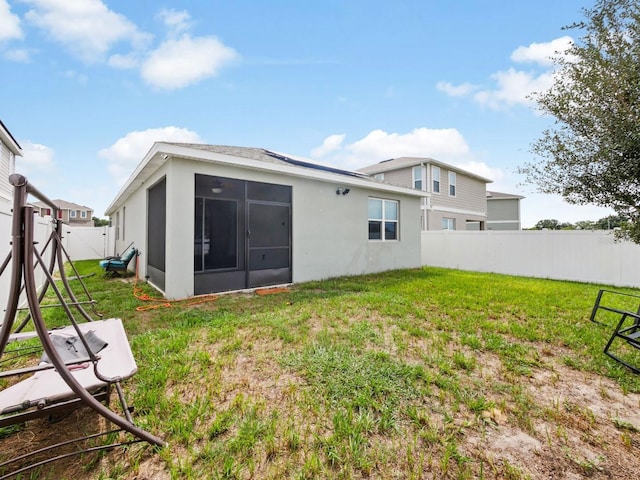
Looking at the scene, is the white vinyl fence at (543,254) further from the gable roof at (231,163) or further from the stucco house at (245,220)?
the gable roof at (231,163)

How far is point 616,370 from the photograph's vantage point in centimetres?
283

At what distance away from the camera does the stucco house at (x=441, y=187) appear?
50.9ft

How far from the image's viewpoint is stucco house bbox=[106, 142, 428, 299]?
18.7 feet

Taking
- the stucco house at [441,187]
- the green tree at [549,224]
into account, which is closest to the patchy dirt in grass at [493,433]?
the stucco house at [441,187]

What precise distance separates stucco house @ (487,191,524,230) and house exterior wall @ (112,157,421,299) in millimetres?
16514

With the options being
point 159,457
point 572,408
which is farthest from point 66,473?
point 572,408

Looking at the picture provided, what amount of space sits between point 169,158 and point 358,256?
5859 mm

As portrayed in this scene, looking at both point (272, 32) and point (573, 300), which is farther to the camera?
point (272, 32)

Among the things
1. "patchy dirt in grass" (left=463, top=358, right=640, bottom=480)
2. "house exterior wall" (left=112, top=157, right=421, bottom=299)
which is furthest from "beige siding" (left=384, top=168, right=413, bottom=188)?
"patchy dirt in grass" (left=463, top=358, right=640, bottom=480)

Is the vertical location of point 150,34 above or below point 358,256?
above

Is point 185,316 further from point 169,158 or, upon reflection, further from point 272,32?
point 272,32

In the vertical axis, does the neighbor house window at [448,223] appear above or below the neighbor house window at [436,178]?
below

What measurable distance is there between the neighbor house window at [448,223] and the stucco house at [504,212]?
7.98 m

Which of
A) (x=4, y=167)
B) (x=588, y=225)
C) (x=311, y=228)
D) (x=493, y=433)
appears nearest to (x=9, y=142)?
(x=4, y=167)
